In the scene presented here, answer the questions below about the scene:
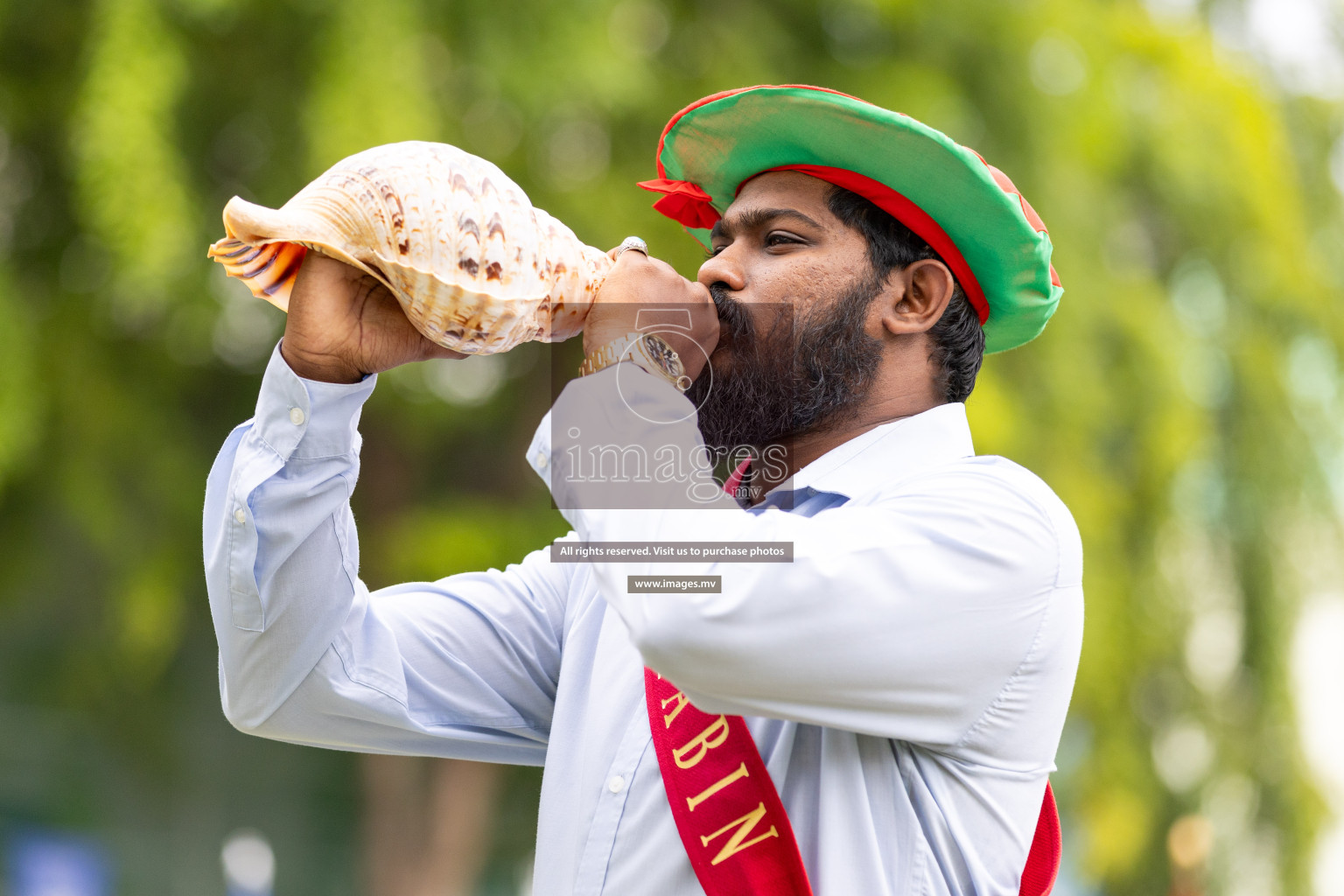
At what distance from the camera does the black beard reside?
1.84 metres

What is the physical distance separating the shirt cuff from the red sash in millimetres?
553

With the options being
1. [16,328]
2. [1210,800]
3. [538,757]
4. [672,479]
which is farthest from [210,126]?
[1210,800]

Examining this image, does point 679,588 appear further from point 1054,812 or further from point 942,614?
point 1054,812

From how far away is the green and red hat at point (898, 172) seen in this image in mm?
1771

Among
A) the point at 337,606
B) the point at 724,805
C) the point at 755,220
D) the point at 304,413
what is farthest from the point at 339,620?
the point at 755,220

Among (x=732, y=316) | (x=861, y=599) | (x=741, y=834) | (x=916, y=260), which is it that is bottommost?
(x=741, y=834)

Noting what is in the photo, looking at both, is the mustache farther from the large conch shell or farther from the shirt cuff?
the shirt cuff

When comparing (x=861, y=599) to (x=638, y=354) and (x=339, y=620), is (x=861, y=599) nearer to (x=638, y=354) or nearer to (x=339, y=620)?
(x=638, y=354)

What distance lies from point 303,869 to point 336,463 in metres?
6.98

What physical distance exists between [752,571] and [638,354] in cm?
38

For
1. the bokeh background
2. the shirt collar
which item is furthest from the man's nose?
the bokeh background

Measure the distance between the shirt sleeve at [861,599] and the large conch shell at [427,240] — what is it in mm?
148

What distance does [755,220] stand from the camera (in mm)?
1940

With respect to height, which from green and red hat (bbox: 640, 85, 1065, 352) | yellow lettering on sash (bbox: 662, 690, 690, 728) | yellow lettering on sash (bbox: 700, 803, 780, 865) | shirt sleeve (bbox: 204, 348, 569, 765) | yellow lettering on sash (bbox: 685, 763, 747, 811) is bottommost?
yellow lettering on sash (bbox: 700, 803, 780, 865)
